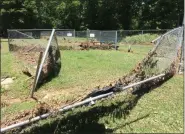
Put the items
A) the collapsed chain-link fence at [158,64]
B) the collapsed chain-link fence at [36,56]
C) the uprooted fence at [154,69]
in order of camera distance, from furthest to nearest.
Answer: the collapsed chain-link fence at [36,56] < the collapsed chain-link fence at [158,64] < the uprooted fence at [154,69]

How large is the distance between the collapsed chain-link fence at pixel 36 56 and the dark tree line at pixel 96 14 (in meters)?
20.5

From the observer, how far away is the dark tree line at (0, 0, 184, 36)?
36.8 metres

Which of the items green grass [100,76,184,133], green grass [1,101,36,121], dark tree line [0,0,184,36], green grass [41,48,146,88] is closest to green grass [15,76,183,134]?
green grass [100,76,184,133]

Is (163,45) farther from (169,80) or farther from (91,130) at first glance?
(91,130)

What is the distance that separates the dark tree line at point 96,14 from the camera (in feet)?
121

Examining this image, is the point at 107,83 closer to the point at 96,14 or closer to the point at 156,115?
the point at 156,115

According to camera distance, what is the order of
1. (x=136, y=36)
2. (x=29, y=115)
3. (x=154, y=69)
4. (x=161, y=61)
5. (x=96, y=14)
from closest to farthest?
(x=29, y=115), (x=154, y=69), (x=161, y=61), (x=136, y=36), (x=96, y=14)

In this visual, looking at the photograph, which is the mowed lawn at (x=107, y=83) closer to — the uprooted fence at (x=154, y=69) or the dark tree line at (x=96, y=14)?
the uprooted fence at (x=154, y=69)

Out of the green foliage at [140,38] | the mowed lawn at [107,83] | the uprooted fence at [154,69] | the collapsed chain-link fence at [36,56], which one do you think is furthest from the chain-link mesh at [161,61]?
the green foliage at [140,38]

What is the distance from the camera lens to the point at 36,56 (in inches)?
477

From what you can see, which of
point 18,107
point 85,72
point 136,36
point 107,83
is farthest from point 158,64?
point 136,36

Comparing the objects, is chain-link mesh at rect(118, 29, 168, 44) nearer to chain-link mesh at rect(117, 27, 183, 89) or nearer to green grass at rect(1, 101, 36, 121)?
chain-link mesh at rect(117, 27, 183, 89)

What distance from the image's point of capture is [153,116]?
5.88 meters

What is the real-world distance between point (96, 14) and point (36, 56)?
29269 mm
